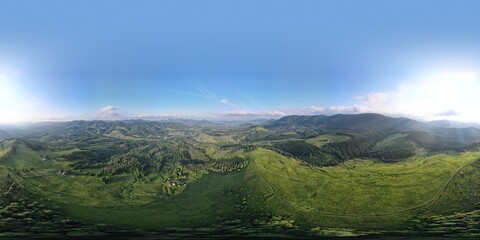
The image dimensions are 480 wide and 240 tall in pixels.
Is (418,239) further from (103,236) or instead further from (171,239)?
(103,236)

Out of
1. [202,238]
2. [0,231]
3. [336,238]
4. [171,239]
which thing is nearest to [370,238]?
[336,238]

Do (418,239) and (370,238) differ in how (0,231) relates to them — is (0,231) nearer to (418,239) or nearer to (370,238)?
(370,238)

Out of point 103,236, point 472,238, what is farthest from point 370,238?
point 103,236

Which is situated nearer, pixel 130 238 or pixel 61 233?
pixel 130 238

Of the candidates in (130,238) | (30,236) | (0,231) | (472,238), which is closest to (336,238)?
(472,238)

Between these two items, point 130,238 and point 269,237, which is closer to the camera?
point 130,238

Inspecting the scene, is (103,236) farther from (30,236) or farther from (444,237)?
(444,237)
